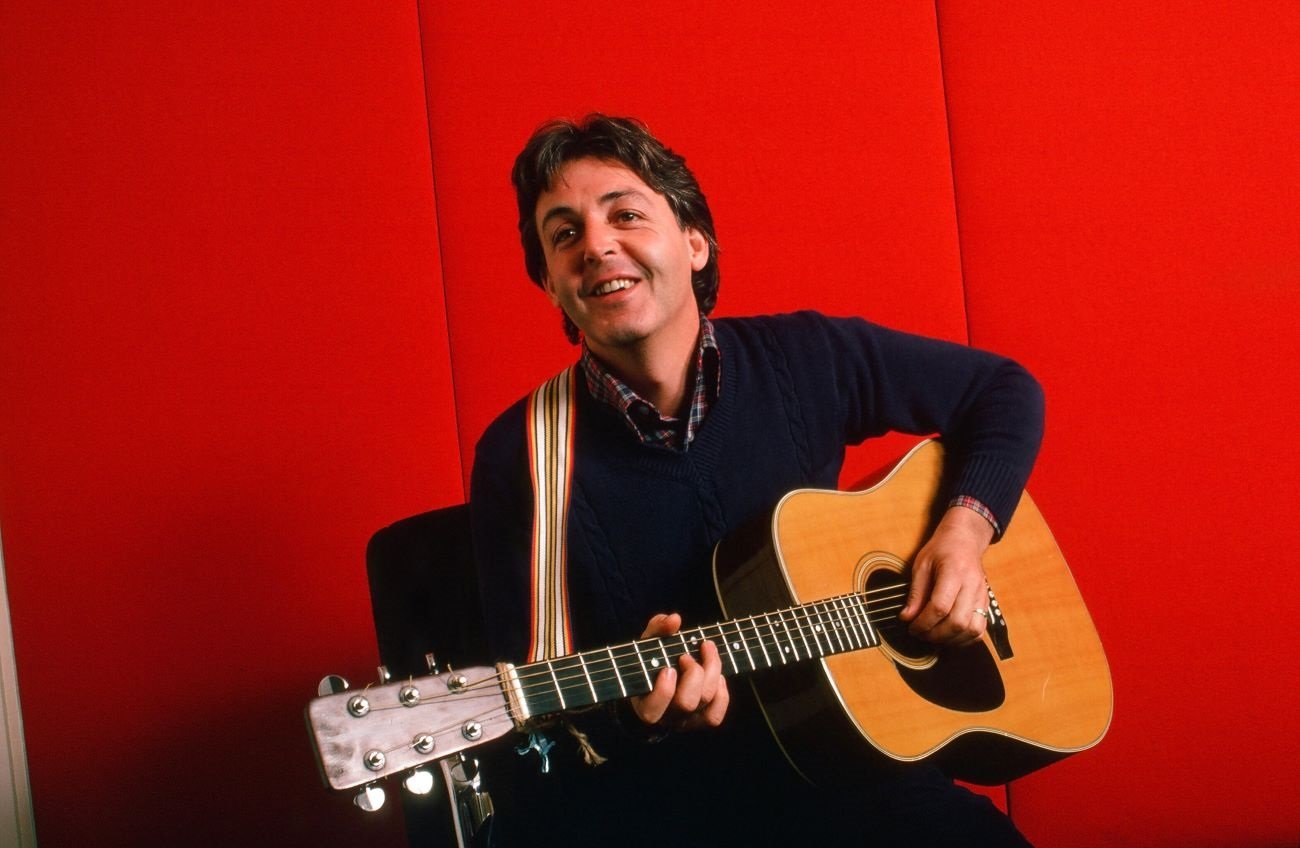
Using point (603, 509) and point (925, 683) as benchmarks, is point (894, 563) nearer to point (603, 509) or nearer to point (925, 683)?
point (925, 683)

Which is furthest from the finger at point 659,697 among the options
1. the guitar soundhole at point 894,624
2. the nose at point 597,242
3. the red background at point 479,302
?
the red background at point 479,302

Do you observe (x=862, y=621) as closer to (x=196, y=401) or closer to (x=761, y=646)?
(x=761, y=646)

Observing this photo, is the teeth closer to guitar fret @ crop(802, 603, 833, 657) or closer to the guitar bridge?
guitar fret @ crop(802, 603, 833, 657)

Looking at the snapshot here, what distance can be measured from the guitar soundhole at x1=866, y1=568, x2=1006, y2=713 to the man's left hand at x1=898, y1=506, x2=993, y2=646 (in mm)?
19

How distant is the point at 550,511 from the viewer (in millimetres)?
1343

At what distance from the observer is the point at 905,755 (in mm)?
1149

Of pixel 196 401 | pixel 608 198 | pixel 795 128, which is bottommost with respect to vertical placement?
pixel 196 401

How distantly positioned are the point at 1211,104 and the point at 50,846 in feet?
9.18

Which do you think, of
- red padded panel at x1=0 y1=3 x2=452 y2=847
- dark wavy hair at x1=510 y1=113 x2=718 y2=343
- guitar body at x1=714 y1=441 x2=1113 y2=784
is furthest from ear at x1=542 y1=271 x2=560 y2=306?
guitar body at x1=714 y1=441 x2=1113 y2=784

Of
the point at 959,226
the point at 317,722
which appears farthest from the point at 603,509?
the point at 959,226

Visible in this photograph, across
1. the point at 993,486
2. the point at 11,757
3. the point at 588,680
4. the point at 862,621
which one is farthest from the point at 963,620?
the point at 11,757

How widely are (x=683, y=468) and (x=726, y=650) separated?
355 millimetres

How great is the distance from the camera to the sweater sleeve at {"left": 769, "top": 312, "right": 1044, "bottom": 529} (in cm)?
147

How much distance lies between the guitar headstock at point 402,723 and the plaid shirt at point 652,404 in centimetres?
58
